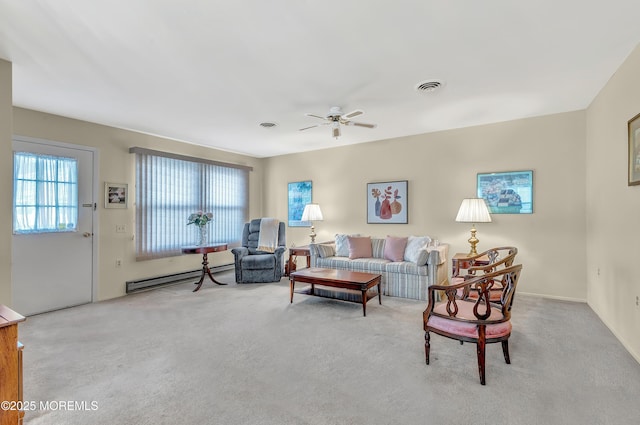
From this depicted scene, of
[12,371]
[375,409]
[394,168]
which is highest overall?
[394,168]

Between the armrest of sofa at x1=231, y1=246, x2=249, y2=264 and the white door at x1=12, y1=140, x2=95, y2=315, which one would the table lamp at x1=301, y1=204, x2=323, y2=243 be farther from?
the white door at x1=12, y1=140, x2=95, y2=315

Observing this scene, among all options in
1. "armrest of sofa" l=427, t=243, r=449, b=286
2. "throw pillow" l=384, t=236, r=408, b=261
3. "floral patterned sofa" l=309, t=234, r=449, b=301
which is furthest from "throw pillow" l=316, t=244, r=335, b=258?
"armrest of sofa" l=427, t=243, r=449, b=286

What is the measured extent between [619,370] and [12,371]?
3.73 metres

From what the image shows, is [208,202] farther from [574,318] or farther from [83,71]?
[574,318]

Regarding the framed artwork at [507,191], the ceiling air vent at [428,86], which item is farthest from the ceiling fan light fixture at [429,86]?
the framed artwork at [507,191]

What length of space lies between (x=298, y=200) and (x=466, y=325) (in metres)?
4.60

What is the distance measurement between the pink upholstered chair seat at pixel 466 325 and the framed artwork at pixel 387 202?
2942 millimetres

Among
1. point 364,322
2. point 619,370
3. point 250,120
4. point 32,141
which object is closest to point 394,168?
point 250,120

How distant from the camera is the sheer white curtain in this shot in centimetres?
359

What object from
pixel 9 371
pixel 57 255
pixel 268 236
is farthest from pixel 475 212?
pixel 57 255

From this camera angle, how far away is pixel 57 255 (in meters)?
3.89

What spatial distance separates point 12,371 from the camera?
1495mm

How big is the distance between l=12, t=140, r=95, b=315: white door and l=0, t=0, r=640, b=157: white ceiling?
20.7 inches

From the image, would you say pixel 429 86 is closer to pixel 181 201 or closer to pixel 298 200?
pixel 298 200
